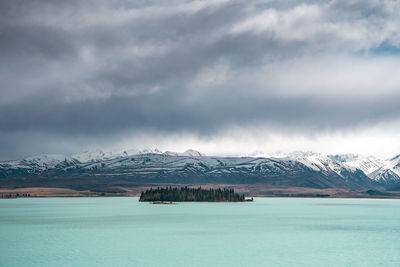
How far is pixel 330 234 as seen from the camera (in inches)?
4245

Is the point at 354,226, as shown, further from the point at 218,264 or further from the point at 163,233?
the point at 218,264

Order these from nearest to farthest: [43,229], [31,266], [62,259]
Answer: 1. [31,266]
2. [62,259]
3. [43,229]

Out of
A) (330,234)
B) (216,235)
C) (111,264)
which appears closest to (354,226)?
(330,234)

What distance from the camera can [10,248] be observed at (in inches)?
3319

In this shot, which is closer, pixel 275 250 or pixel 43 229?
pixel 275 250

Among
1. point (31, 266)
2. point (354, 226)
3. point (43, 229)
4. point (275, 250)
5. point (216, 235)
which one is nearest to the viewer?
point (31, 266)

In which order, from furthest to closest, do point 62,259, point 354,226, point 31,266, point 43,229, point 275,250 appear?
point 354,226 → point 43,229 → point 275,250 → point 62,259 → point 31,266

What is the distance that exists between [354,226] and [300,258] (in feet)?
188

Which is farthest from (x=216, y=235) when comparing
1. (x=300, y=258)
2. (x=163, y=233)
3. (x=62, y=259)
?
(x=62, y=259)

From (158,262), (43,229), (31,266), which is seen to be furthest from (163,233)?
(31,266)

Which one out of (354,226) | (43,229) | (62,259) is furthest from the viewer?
(354,226)

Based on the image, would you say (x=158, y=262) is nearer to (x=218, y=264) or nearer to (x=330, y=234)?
(x=218, y=264)

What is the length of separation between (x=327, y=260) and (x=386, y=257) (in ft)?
31.9

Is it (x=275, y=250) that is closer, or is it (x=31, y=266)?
(x=31, y=266)
